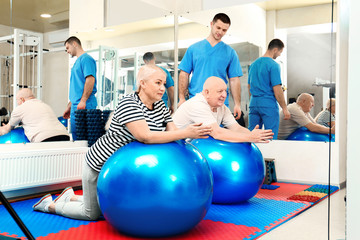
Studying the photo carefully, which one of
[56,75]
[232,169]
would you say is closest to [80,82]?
[56,75]

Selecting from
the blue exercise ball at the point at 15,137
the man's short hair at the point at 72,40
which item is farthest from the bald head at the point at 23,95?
the man's short hair at the point at 72,40

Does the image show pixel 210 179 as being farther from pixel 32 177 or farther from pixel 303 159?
pixel 303 159

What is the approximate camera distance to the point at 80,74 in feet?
13.9

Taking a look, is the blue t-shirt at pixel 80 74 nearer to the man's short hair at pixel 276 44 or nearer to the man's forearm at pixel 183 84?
the man's forearm at pixel 183 84

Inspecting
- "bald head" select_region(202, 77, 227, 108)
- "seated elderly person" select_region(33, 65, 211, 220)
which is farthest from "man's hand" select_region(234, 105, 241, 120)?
"seated elderly person" select_region(33, 65, 211, 220)

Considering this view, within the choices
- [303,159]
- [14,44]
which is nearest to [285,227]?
[303,159]

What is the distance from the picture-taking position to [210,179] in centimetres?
238

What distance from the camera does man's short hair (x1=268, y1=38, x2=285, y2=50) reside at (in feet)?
15.0

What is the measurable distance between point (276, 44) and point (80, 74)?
2.30 meters

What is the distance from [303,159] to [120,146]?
265 cm

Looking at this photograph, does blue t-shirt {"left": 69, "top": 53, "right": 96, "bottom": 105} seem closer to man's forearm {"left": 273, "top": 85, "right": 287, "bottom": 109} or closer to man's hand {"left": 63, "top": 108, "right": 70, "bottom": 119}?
man's hand {"left": 63, "top": 108, "right": 70, "bottom": 119}

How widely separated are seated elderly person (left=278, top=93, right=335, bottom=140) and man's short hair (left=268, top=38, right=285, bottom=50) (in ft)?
2.06

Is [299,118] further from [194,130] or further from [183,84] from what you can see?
[194,130]

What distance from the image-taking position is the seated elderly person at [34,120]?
3510mm
